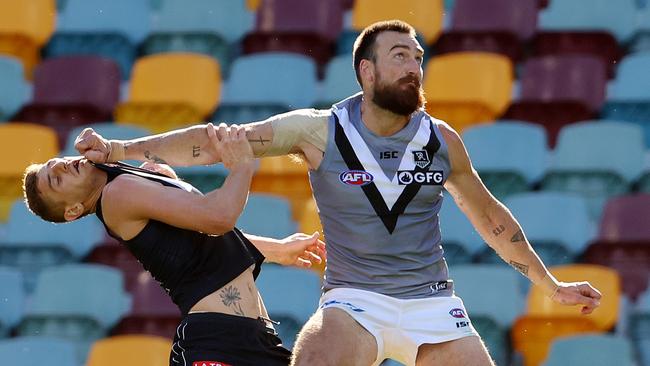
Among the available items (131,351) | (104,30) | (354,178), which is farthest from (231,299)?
(104,30)

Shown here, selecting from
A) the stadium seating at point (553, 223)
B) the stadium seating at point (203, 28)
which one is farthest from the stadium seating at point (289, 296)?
the stadium seating at point (203, 28)

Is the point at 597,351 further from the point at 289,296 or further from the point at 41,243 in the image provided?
the point at 41,243

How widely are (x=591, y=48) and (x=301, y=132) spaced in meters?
5.40

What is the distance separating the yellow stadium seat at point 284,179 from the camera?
9.84m

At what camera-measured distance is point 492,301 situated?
847 centimetres

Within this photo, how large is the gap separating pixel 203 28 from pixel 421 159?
19.1 feet

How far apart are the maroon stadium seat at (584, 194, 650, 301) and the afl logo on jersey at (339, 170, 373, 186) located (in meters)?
3.76

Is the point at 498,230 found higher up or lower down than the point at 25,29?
higher up

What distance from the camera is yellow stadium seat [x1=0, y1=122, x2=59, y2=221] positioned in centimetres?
1020

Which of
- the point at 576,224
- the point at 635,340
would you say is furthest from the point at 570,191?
the point at 635,340

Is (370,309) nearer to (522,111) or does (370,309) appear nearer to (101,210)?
(101,210)

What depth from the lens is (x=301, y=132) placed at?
5.59m

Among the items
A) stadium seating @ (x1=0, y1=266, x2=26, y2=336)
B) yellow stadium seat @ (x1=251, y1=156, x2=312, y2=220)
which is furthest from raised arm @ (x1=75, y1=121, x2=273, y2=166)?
yellow stadium seat @ (x1=251, y1=156, x2=312, y2=220)

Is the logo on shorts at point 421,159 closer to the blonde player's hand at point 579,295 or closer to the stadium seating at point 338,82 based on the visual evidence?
the blonde player's hand at point 579,295
